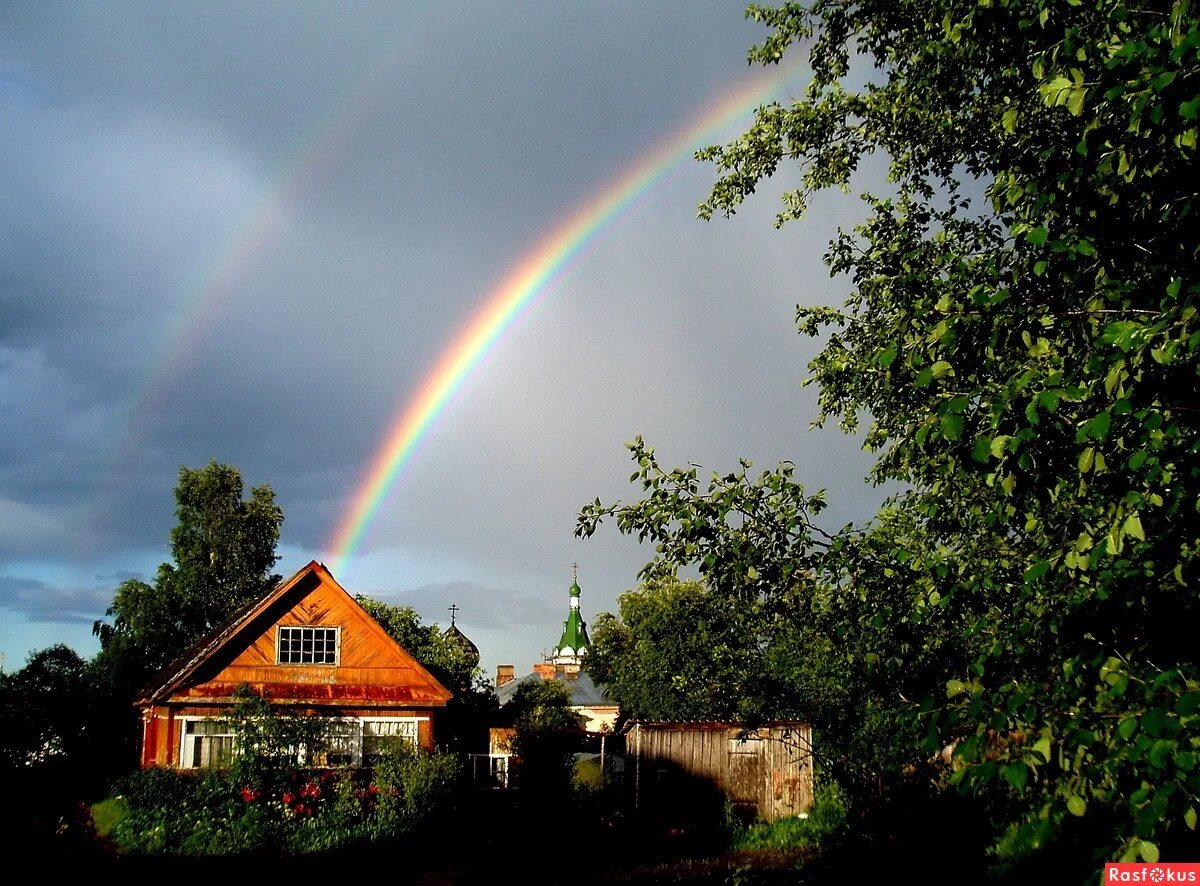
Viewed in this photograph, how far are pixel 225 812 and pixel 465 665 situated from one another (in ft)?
65.8

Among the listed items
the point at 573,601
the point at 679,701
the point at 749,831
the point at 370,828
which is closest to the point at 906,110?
the point at 749,831

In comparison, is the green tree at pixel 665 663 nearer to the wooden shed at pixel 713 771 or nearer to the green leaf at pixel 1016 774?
the wooden shed at pixel 713 771

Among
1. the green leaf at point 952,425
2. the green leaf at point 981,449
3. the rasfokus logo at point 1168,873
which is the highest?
the green leaf at point 952,425

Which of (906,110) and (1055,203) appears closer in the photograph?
(1055,203)

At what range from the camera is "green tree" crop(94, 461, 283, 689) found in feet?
125

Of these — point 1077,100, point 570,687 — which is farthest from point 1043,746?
point 570,687

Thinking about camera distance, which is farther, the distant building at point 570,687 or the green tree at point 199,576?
the green tree at point 199,576

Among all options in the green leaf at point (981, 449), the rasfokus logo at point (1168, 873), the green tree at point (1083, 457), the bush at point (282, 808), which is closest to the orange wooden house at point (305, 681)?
the bush at point (282, 808)

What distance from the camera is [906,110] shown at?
1094cm

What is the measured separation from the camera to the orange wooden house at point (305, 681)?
23891 mm

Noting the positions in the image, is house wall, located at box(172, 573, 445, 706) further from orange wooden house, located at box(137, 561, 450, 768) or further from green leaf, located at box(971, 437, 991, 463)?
green leaf, located at box(971, 437, 991, 463)

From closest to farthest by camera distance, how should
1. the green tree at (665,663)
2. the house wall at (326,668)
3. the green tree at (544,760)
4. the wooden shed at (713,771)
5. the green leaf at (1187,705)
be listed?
the green leaf at (1187,705)
the green tree at (544,760)
the wooden shed at (713,771)
the house wall at (326,668)
the green tree at (665,663)

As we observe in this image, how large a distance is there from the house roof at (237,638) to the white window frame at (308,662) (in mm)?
663

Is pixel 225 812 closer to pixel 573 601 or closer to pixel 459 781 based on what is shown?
pixel 459 781
